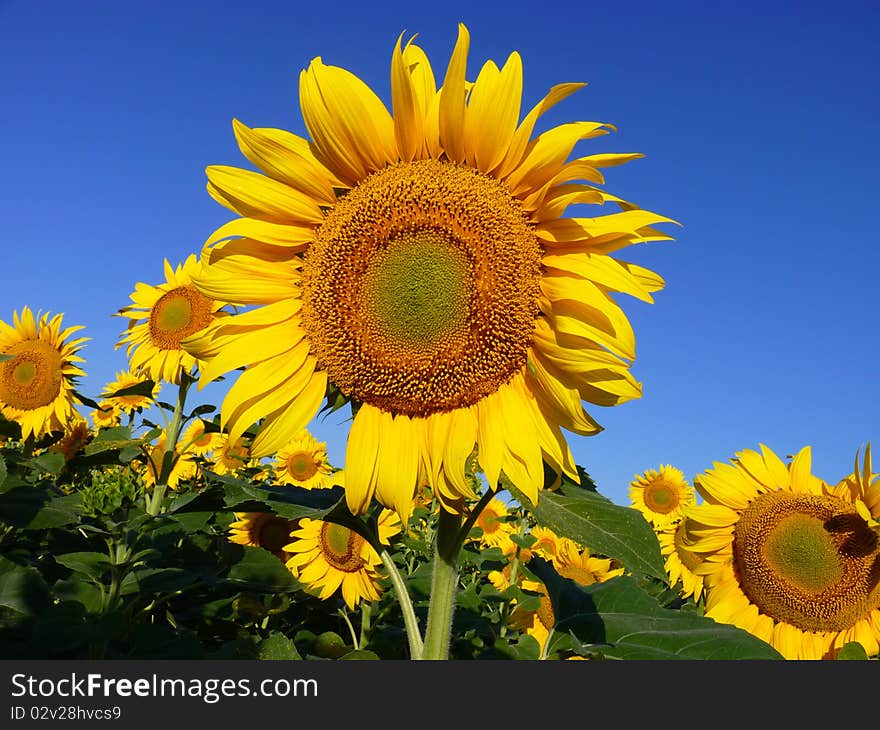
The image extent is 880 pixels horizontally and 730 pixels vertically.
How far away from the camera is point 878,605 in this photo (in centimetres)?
468

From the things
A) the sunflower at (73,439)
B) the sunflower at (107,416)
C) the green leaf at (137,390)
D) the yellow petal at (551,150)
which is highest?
the sunflower at (107,416)

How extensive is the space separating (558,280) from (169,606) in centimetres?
384

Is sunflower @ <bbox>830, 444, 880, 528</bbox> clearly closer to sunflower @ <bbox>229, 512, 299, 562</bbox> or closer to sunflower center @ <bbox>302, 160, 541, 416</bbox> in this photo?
sunflower center @ <bbox>302, 160, 541, 416</bbox>

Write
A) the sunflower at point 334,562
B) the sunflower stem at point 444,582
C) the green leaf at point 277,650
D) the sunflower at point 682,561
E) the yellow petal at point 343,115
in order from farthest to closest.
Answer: the sunflower at point 334,562 → the sunflower at point 682,561 → the green leaf at point 277,650 → the yellow petal at point 343,115 → the sunflower stem at point 444,582

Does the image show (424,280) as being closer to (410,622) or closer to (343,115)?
(343,115)

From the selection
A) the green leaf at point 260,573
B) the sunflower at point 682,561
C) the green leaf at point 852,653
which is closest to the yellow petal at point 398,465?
the green leaf at point 260,573

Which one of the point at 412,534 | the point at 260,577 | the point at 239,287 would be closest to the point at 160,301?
the point at 412,534

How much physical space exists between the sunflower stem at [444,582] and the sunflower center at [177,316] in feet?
17.6

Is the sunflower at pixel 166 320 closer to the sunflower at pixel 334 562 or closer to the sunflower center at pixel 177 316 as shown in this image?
the sunflower center at pixel 177 316

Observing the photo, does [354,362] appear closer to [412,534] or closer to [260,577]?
[260,577]

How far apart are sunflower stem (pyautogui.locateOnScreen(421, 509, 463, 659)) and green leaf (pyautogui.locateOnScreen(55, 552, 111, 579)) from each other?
2.07 m

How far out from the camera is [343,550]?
5598 mm

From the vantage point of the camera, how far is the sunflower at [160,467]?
7.15 m

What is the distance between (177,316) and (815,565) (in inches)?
236
